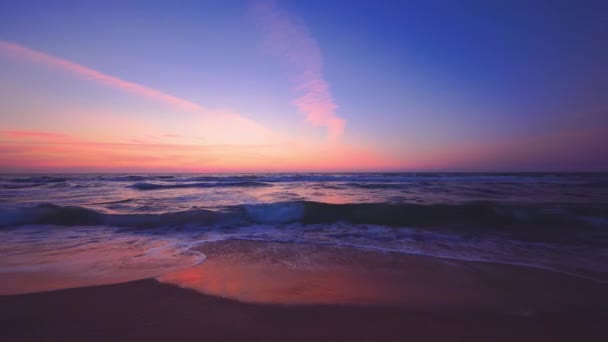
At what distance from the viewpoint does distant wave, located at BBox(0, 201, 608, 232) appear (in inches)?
298

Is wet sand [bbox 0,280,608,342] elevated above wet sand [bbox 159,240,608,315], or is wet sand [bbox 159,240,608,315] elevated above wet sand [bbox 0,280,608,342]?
wet sand [bbox 0,280,608,342]

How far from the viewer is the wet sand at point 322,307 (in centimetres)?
232

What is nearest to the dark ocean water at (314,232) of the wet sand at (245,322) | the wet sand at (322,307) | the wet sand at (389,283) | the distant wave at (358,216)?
the distant wave at (358,216)

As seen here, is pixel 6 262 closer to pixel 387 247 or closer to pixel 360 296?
pixel 360 296

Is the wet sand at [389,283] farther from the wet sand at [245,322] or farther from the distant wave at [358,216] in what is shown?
the distant wave at [358,216]

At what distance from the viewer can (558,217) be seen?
8281 mm

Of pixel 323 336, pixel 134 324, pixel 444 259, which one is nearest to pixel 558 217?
pixel 444 259

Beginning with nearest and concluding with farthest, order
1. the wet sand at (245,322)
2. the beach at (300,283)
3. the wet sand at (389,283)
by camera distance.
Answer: the wet sand at (245,322)
the beach at (300,283)
the wet sand at (389,283)

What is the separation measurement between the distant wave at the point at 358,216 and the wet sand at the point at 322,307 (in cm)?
410

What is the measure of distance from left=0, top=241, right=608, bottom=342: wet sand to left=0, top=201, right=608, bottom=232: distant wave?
4.10 metres

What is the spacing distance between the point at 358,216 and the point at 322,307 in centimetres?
627

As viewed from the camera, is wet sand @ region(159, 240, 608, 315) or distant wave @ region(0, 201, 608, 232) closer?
wet sand @ region(159, 240, 608, 315)

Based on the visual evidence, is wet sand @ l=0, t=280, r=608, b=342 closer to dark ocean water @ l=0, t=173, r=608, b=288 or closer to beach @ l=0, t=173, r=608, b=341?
beach @ l=0, t=173, r=608, b=341

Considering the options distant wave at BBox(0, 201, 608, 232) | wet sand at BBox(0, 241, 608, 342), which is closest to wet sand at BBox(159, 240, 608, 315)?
wet sand at BBox(0, 241, 608, 342)
